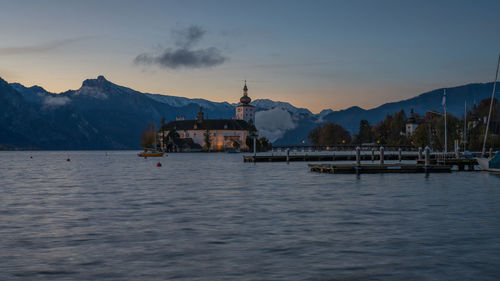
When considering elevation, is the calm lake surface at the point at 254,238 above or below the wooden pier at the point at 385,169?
below

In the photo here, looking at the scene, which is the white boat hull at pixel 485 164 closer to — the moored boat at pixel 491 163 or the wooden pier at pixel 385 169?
the moored boat at pixel 491 163

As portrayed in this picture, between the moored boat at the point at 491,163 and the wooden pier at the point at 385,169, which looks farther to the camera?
the moored boat at the point at 491,163

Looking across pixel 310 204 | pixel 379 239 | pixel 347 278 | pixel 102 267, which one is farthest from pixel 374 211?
pixel 102 267

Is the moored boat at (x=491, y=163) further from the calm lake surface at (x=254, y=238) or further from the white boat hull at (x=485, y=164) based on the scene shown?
the calm lake surface at (x=254, y=238)

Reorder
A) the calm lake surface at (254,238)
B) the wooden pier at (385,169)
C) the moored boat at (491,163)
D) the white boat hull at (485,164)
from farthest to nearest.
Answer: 1. the white boat hull at (485,164)
2. the moored boat at (491,163)
3. the wooden pier at (385,169)
4. the calm lake surface at (254,238)

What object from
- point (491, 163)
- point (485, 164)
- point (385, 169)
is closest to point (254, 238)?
point (385, 169)

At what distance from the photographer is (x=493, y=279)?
15227 mm

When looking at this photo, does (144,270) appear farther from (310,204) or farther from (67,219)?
(310,204)

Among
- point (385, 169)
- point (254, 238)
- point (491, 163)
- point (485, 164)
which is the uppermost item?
point (491, 163)

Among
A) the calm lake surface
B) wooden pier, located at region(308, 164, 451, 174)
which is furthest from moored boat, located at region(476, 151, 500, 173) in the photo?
the calm lake surface

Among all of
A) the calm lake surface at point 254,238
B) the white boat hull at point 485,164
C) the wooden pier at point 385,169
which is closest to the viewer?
the calm lake surface at point 254,238

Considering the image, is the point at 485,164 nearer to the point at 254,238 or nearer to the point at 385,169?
the point at 385,169

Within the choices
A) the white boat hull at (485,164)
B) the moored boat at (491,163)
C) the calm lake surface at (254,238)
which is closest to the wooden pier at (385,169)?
the moored boat at (491,163)

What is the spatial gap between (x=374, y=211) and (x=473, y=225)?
676 centimetres
